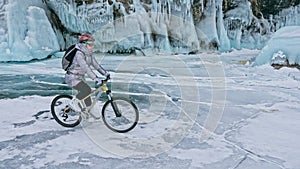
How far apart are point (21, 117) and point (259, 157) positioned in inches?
142

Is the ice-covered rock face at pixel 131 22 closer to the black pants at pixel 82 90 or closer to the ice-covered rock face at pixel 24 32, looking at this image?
the ice-covered rock face at pixel 24 32

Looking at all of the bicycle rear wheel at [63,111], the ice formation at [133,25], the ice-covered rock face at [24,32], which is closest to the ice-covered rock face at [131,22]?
the ice formation at [133,25]

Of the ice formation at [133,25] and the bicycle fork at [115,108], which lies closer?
the bicycle fork at [115,108]

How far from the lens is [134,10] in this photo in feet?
54.0

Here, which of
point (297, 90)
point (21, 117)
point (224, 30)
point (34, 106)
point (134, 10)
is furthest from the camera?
point (224, 30)

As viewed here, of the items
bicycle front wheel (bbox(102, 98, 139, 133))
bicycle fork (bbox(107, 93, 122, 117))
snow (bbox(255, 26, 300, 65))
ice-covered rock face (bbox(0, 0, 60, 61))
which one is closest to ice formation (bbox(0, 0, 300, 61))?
ice-covered rock face (bbox(0, 0, 60, 61))

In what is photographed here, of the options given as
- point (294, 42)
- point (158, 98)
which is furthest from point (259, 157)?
point (294, 42)

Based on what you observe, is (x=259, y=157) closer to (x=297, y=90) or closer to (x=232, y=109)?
(x=232, y=109)

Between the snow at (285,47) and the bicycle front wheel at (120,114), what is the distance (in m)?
8.49

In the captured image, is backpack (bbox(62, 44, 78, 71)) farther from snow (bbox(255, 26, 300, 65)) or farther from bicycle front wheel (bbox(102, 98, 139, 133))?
snow (bbox(255, 26, 300, 65))

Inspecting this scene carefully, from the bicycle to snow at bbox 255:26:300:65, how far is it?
27.9ft

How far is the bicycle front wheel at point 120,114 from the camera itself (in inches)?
152

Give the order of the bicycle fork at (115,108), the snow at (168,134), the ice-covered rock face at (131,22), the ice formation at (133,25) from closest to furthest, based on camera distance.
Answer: the snow at (168,134) < the bicycle fork at (115,108) < the ice formation at (133,25) < the ice-covered rock face at (131,22)

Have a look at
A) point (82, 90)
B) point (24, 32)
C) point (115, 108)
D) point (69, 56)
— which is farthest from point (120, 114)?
point (24, 32)
